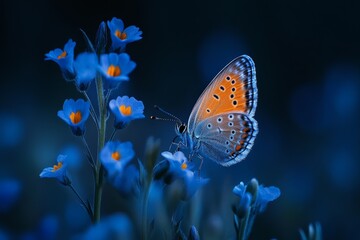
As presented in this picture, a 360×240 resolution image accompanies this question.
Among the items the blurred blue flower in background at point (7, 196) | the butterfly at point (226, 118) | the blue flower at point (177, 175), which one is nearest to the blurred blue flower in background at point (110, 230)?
the blue flower at point (177, 175)

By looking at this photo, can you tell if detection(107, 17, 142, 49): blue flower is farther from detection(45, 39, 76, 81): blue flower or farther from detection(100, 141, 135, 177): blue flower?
detection(100, 141, 135, 177): blue flower

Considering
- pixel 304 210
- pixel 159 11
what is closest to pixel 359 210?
pixel 304 210

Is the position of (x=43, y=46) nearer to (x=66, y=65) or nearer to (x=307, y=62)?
(x=307, y=62)

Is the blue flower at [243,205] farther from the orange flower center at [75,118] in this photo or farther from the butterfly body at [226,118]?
the butterfly body at [226,118]

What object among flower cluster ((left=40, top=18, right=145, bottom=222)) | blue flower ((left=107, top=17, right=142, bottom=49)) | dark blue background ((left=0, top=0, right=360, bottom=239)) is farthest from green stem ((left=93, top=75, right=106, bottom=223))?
dark blue background ((left=0, top=0, right=360, bottom=239))

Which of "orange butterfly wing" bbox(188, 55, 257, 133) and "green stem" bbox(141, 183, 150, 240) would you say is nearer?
"green stem" bbox(141, 183, 150, 240)

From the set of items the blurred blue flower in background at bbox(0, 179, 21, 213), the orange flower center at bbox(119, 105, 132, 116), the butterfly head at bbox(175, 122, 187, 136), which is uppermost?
the orange flower center at bbox(119, 105, 132, 116)
